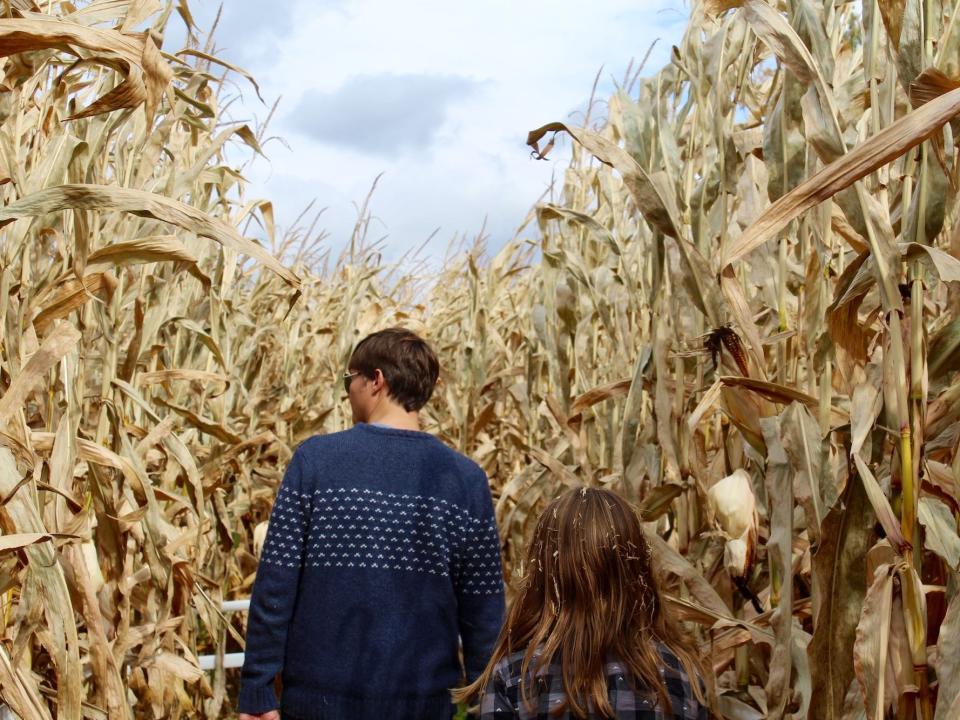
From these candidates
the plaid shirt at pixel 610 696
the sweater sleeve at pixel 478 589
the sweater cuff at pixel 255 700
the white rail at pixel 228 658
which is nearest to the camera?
the plaid shirt at pixel 610 696

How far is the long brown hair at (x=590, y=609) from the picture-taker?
1398mm

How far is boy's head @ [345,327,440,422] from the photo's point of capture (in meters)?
2.15

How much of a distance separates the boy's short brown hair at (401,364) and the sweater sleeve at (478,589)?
0.23 meters

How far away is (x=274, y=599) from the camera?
199 centimetres

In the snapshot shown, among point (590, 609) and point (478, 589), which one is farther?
point (478, 589)

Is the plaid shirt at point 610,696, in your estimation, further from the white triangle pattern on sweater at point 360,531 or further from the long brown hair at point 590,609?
the white triangle pattern on sweater at point 360,531

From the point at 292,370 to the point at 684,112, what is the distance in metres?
2.45

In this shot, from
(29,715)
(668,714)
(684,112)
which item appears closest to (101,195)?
(29,715)

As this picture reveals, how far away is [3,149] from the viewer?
165cm

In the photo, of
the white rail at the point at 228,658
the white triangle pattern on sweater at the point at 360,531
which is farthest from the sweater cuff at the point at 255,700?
the white rail at the point at 228,658

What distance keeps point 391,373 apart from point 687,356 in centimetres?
59

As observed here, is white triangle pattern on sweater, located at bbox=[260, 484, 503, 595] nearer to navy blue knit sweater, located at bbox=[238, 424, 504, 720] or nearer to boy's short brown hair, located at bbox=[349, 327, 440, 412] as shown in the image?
navy blue knit sweater, located at bbox=[238, 424, 504, 720]

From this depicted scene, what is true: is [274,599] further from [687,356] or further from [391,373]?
[687,356]

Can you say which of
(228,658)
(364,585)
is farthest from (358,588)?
(228,658)
